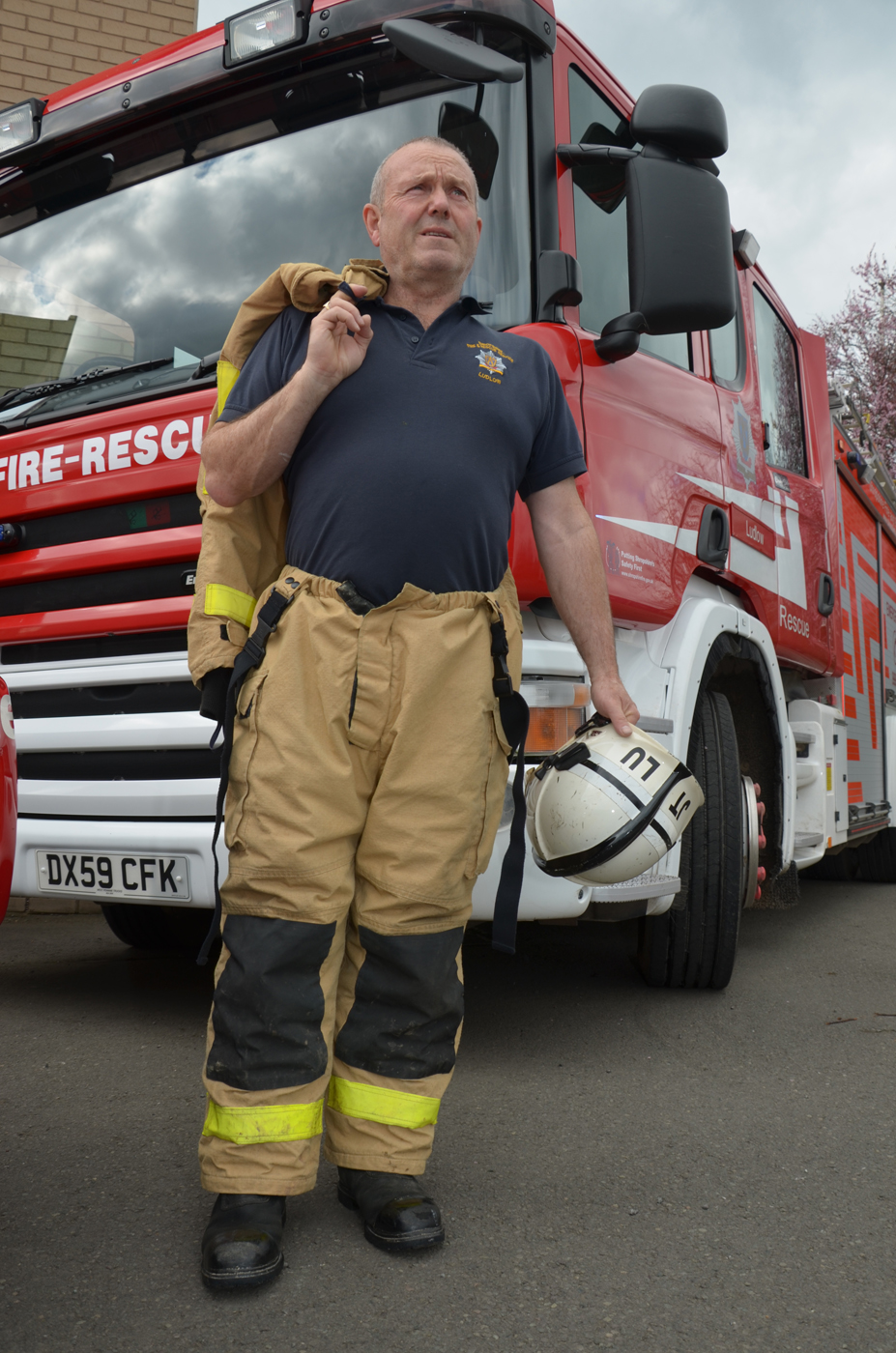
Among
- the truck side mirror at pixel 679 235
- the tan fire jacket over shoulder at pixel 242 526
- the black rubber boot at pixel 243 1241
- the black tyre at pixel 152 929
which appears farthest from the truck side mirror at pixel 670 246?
the black tyre at pixel 152 929

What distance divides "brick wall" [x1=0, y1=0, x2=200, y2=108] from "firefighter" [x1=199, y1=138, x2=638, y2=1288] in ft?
18.6

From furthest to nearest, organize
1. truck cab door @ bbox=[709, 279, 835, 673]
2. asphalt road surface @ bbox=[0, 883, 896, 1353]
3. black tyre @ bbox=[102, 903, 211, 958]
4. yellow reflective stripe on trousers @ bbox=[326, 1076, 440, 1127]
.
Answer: black tyre @ bbox=[102, 903, 211, 958], truck cab door @ bbox=[709, 279, 835, 673], yellow reflective stripe on trousers @ bbox=[326, 1076, 440, 1127], asphalt road surface @ bbox=[0, 883, 896, 1353]

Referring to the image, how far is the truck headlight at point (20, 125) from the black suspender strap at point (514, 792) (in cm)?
234

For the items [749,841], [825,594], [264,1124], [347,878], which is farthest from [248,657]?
Answer: [825,594]

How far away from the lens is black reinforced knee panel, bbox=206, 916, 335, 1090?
75.5 inches

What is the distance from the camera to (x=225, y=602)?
2141 millimetres

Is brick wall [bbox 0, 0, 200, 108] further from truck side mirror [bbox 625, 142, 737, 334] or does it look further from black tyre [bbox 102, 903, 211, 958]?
truck side mirror [bbox 625, 142, 737, 334]

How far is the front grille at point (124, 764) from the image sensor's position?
9.23ft

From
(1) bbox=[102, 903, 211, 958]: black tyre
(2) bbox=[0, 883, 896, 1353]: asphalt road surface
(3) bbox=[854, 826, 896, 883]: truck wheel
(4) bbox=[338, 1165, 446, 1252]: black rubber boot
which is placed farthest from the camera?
(3) bbox=[854, 826, 896, 883]: truck wheel

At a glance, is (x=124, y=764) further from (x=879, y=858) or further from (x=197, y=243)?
(x=879, y=858)

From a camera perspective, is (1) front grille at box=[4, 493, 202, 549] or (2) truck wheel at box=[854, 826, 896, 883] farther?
(2) truck wheel at box=[854, 826, 896, 883]

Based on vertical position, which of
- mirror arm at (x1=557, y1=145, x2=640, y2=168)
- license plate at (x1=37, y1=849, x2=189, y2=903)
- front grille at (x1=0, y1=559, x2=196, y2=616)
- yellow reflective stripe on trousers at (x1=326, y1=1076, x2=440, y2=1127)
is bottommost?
yellow reflective stripe on trousers at (x1=326, y1=1076, x2=440, y2=1127)

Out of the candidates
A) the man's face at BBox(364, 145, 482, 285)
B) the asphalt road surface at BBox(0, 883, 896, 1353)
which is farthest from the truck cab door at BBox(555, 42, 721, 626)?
the asphalt road surface at BBox(0, 883, 896, 1353)

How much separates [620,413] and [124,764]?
4.94 ft
